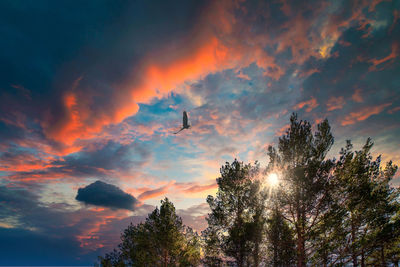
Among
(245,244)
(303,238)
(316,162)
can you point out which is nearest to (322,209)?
(303,238)

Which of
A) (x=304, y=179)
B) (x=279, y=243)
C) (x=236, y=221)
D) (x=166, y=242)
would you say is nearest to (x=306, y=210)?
(x=304, y=179)

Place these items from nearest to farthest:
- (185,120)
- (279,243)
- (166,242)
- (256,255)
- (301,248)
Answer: (301,248) < (279,243) < (185,120) < (256,255) < (166,242)

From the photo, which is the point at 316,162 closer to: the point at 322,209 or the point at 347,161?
the point at 347,161

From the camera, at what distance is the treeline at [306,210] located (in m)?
11.3

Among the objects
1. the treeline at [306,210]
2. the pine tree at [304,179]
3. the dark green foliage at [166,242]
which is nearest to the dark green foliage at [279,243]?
the treeline at [306,210]

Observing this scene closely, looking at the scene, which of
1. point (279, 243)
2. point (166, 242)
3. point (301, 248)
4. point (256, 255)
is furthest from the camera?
point (166, 242)

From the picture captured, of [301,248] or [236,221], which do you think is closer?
[301,248]

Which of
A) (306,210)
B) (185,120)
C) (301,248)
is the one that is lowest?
(301,248)

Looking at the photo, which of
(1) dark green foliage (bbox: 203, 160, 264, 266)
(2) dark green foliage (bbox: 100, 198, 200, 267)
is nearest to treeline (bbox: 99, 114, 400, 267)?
(1) dark green foliage (bbox: 203, 160, 264, 266)

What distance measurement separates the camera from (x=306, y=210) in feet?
39.7

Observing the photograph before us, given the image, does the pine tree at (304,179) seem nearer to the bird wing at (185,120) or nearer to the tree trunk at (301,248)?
the tree trunk at (301,248)

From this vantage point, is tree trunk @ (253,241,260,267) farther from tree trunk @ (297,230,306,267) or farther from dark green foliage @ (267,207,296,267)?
tree trunk @ (297,230,306,267)

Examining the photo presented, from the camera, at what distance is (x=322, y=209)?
1196 centimetres

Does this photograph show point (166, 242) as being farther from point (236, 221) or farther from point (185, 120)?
point (185, 120)
